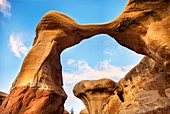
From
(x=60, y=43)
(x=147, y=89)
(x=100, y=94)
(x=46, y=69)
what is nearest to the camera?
(x=46, y=69)

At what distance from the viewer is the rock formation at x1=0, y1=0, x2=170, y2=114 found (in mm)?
5780

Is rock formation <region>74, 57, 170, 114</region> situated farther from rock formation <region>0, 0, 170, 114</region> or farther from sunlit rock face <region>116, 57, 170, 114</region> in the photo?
rock formation <region>0, 0, 170, 114</region>

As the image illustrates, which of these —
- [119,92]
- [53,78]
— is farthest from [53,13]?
[119,92]

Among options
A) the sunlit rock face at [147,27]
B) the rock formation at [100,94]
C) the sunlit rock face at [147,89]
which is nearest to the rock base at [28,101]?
the sunlit rock face at [147,27]

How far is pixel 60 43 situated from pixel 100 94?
283 inches

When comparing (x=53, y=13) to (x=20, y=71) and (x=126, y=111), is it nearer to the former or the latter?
(x=20, y=71)

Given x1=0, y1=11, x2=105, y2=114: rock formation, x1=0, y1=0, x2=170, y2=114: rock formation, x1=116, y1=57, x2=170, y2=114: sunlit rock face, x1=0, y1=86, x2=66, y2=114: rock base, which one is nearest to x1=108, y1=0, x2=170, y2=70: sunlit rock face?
x1=0, y1=0, x2=170, y2=114: rock formation

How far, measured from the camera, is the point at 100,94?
13.5 metres

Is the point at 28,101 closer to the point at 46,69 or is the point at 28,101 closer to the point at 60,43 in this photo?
the point at 46,69

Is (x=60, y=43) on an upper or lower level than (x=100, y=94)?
lower

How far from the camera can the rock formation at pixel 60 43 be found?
5.78m

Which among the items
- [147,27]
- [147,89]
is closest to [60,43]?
[147,27]

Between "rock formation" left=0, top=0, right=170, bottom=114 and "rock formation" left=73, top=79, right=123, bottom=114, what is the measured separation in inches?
234

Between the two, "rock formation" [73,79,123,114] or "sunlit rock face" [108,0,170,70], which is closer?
"sunlit rock face" [108,0,170,70]
